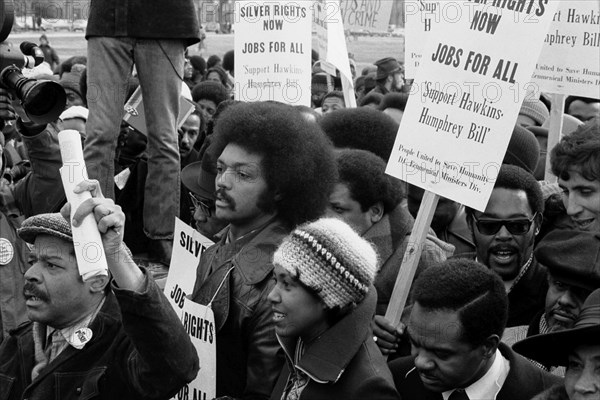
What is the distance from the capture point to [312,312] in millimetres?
3771

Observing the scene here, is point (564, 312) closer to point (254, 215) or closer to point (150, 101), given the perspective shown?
point (254, 215)

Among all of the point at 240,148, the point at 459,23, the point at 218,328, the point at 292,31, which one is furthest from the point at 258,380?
the point at 292,31

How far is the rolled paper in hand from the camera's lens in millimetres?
3314

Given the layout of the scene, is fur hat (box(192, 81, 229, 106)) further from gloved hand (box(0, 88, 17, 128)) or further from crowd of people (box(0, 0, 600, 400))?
gloved hand (box(0, 88, 17, 128))

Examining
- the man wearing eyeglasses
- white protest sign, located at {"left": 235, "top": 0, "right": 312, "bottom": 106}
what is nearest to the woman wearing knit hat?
the man wearing eyeglasses

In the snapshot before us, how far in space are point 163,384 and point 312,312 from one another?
0.54 meters

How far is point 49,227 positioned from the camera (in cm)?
419

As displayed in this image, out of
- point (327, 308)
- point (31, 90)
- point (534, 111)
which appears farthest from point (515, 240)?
point (534, 111)

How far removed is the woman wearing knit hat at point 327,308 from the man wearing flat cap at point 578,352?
1.66ft

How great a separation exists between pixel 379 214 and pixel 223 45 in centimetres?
1800

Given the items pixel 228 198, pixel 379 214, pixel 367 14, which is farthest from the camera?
pixel 367 14

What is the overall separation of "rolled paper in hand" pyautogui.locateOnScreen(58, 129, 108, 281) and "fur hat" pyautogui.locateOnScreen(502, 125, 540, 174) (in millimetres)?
3133

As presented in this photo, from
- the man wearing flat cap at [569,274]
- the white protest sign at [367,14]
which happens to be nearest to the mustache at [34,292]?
the man wearing flat cap at [569,274]

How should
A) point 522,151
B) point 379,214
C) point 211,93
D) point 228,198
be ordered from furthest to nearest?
1. point 211,93
2. point 522,151
3. point 379,214
4. point 228,198
